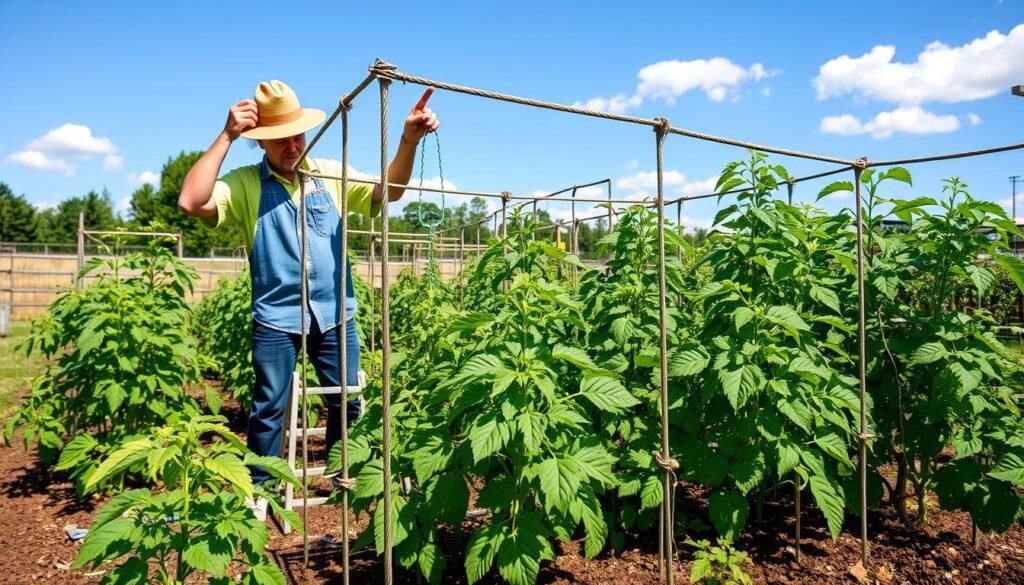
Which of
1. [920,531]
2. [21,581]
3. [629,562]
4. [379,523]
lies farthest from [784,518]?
[21,581]

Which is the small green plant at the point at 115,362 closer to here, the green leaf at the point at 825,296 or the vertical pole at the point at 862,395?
the green leaf at the point at 825,296

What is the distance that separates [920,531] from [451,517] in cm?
297

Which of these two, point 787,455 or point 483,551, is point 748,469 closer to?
point 787,455

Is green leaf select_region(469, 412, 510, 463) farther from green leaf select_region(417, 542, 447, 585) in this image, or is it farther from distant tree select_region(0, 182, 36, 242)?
distant tree select_region(0, 182, 36, 242)

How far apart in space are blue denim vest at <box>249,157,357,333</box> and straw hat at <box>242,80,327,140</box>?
1.16 ft

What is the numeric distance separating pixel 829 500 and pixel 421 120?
2.78 meters

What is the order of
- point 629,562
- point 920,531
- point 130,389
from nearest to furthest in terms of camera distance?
1. point 629,562
2. point 920,531
3. point 130,389

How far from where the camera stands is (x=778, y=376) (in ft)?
10.6

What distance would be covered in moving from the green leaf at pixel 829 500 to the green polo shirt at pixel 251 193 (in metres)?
2.92

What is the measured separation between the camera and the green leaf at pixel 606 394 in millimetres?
2787

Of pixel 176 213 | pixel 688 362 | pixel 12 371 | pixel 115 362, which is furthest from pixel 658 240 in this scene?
pixel 176 213

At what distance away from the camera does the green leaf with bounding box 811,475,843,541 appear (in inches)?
125

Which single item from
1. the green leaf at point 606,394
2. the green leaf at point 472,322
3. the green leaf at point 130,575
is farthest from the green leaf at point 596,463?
the green leaf at point 130,575

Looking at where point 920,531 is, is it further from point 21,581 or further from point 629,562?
point 21,581
